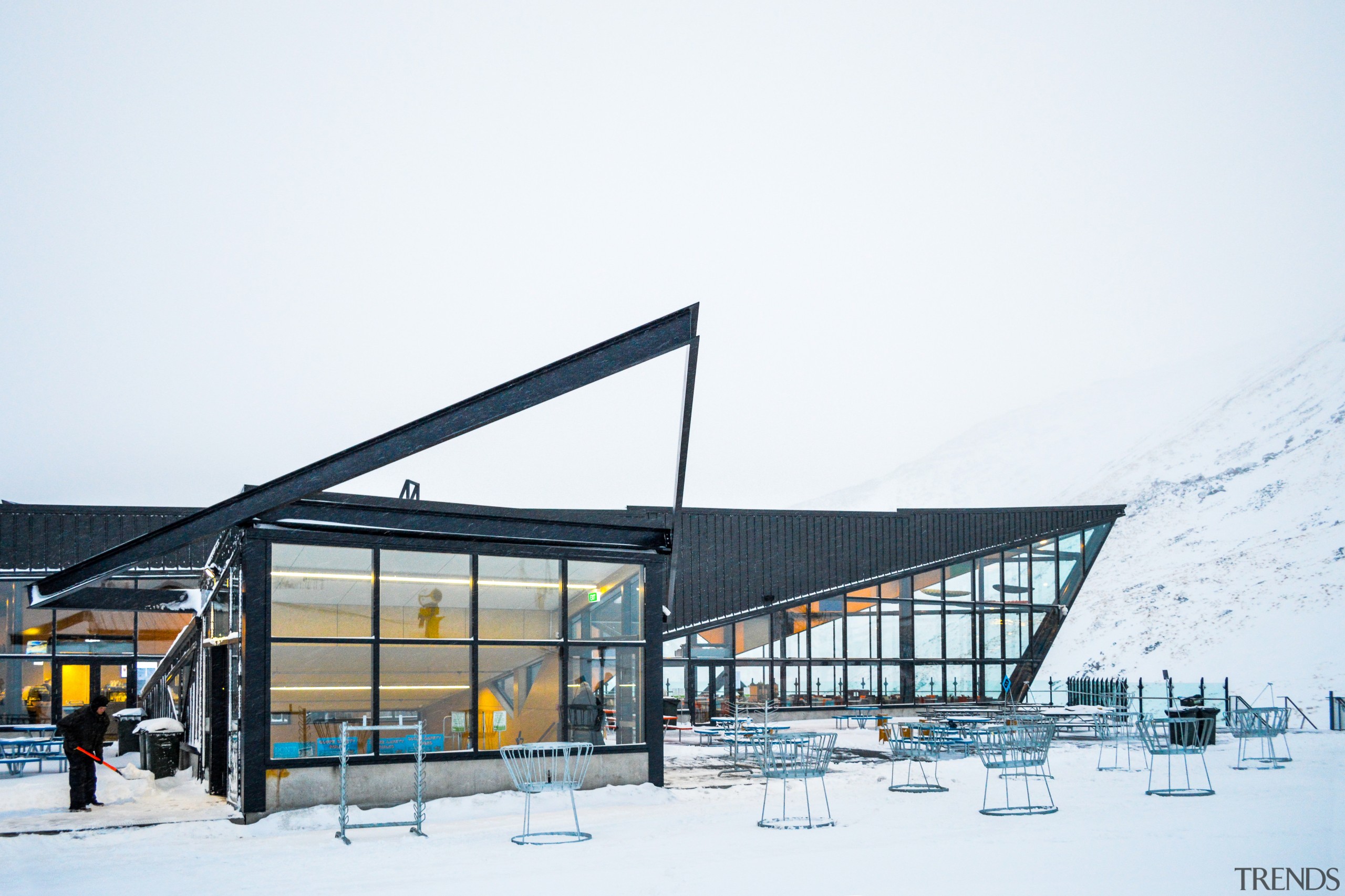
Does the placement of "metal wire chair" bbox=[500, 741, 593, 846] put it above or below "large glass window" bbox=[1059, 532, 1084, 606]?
below

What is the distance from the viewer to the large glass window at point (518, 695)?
1372cm

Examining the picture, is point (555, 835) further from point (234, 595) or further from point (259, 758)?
point (234, 595)

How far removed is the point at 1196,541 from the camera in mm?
42438

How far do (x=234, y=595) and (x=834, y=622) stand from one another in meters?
20.8

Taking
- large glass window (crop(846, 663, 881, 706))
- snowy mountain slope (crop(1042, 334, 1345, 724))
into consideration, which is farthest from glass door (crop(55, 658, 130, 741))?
snowy mountain slope (crop(1042, 334, 1345, 724))

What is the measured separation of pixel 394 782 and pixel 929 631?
73.1 feet

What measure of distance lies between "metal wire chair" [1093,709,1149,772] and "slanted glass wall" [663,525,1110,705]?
228 inches

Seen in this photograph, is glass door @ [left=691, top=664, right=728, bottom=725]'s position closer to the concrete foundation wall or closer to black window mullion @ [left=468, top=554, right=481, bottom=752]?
the concrete foundation wall

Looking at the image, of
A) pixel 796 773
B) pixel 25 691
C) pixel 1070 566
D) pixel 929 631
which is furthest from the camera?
pixel 1070 566

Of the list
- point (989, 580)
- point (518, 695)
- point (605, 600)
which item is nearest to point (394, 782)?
point (518, 695)

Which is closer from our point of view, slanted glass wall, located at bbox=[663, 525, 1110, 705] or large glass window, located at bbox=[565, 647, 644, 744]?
large glass window, located at bbox=[565, 647, 644, 744]

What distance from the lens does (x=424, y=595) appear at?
530 inches

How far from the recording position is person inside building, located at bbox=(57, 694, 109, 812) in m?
13.7

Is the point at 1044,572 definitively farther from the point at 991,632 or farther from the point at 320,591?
the point at 320,591
